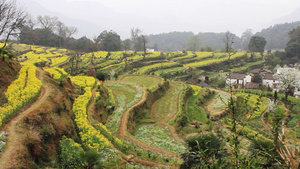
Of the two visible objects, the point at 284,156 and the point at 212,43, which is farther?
the point at 212,43

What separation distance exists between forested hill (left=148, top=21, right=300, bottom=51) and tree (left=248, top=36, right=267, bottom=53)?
4073 cm

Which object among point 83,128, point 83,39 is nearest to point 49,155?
point 83,128

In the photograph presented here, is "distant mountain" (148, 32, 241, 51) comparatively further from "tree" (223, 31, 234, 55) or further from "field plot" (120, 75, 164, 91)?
"field plot" (120, 75, 164, 91)

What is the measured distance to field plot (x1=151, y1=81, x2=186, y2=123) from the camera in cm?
2317

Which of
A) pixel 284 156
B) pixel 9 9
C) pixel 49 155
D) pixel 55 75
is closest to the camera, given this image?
pixel 284 156

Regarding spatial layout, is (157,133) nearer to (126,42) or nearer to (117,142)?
(117,142)

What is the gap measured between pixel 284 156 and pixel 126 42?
10229 centimetres

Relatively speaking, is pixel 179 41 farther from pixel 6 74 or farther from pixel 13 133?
pixel 13 133

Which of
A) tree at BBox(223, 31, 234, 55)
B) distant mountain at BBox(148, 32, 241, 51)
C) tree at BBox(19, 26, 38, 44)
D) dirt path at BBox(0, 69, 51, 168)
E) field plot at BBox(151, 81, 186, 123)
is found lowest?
field plot at BBox(151, 81, 186, 123)

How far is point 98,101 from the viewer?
18.4 metres

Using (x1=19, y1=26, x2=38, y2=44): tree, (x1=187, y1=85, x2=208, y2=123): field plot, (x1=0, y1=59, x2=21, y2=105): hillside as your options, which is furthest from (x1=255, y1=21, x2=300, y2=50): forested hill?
(x1=0, y1=59, x2=21, y2=105): hillside

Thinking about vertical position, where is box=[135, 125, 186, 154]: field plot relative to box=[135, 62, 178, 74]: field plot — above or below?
below

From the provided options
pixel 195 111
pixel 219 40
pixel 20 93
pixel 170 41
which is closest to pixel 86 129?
pixel 20 93

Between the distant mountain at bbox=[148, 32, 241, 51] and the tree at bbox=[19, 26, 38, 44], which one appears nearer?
the tree at bbox=[19, 26, 38, 44]
